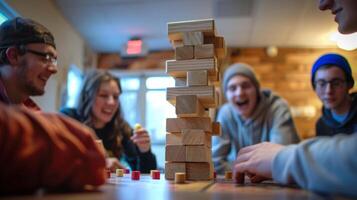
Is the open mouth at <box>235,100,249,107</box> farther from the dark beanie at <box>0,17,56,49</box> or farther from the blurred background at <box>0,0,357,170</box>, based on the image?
the dark beanie at <box>0,17,56,49</box>

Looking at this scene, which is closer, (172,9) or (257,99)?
(257,99)

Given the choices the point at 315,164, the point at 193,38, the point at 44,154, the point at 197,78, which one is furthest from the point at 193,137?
the point at 44,154

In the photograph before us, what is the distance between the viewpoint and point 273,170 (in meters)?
0.69

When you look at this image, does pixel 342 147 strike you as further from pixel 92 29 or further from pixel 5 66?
pixel 92 29

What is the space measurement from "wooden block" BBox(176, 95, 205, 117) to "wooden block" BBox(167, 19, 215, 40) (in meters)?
0.20

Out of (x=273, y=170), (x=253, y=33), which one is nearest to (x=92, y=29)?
(x=253, y=33)

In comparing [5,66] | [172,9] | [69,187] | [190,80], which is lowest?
[69,187]

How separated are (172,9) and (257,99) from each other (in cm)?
111

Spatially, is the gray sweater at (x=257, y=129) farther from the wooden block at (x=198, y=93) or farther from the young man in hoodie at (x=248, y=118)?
the wooden block at (x=198, y=93)

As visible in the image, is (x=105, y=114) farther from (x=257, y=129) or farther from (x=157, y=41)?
(x=157, y=41)

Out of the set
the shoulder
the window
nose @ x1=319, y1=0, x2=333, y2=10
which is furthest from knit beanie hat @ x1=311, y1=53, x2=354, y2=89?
the window

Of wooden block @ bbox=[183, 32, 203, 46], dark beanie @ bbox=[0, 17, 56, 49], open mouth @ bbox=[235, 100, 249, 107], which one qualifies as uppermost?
dark beanie @ bbox=[0, 17, 56, 49]

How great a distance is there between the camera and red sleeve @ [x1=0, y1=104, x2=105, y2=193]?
46 cm

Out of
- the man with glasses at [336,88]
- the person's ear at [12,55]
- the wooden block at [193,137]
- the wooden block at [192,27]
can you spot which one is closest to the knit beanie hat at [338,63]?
the man with glasses at [336,88]
